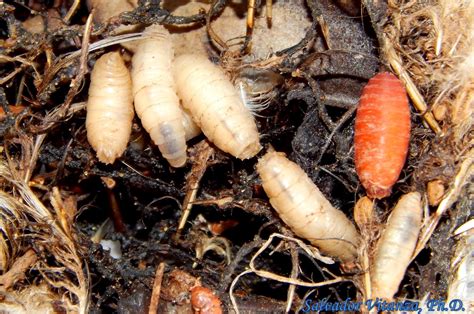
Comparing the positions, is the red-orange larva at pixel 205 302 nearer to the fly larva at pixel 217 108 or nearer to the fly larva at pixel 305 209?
the fly larva at pixel 305 209

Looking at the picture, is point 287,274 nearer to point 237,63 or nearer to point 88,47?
point 237,63

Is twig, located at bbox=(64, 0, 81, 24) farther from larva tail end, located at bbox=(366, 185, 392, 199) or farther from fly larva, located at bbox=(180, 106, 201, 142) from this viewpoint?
larva tail end, located at bbox=(366, 185, 392, 199)

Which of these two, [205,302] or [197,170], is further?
[197,170]

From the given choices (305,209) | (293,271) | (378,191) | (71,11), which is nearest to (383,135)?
(378,191)

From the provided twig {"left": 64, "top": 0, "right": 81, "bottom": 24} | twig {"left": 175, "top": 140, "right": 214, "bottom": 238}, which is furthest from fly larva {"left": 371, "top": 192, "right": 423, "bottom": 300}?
twig {"left": 64, "top": 0, "right": 81, "bottom": 24}

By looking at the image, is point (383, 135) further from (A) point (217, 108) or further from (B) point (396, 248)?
(A) point (217, 108)
